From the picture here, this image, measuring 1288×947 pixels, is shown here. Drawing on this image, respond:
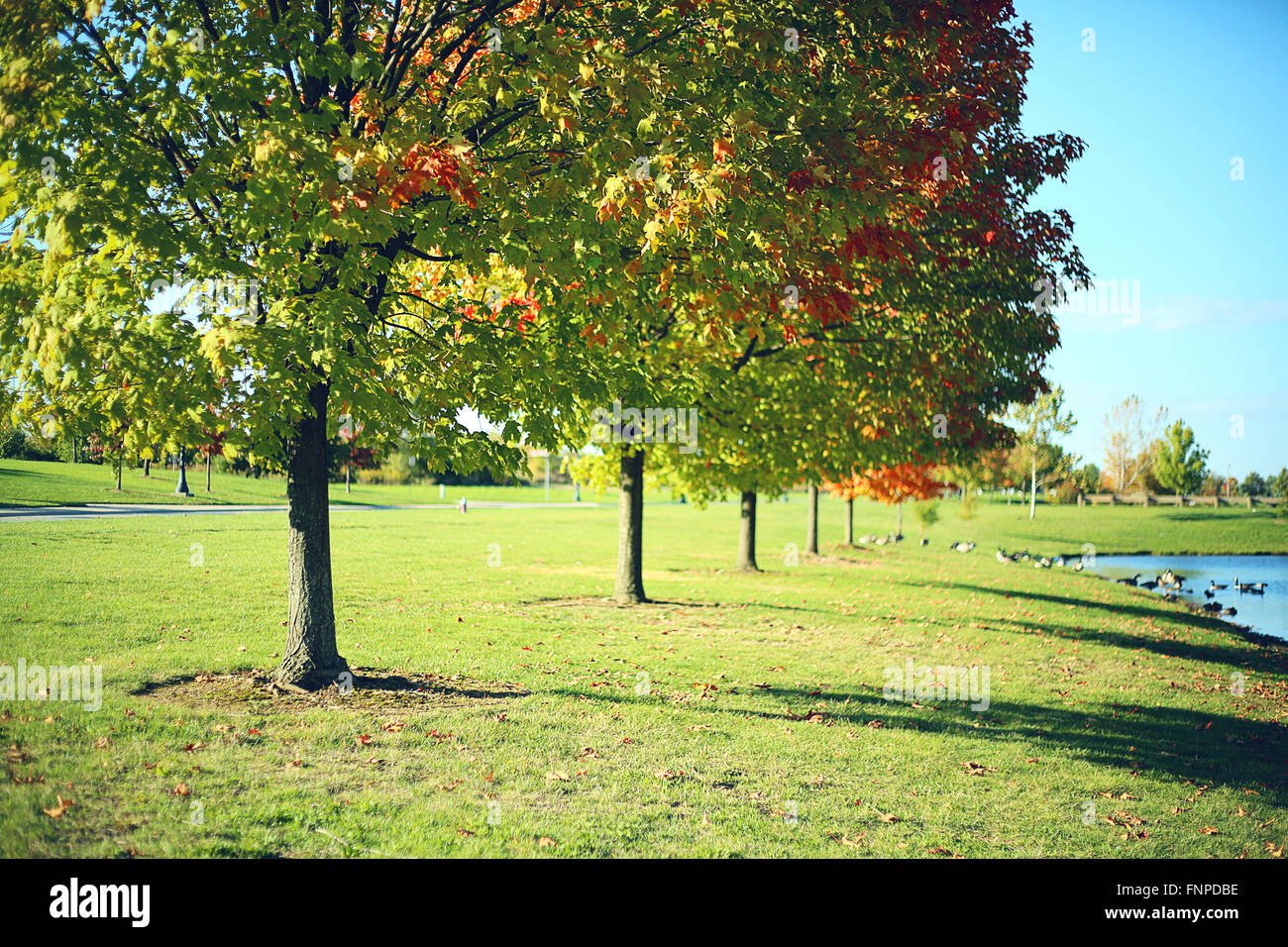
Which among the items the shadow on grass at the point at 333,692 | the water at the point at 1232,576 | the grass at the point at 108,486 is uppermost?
the grass at the point at 108,486

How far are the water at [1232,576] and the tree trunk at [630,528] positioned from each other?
53.7ft

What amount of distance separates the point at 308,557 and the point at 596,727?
3833 millimetres

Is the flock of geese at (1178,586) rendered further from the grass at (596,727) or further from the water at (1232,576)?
the grass at (596,727)

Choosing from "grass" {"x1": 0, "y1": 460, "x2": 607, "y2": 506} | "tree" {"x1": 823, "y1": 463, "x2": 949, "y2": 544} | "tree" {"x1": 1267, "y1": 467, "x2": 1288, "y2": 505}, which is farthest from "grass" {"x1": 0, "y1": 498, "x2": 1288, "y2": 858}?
"tree" {"x1": 1267, "y1": 467, "x2": 1288, "y2": 505}

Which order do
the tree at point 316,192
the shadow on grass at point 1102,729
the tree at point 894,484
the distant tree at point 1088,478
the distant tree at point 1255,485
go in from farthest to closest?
the distant tree at point 1088,478 → the distant tree at point 1255,485 → the tree at point 894,484 → the shadow on grass at point 1102,729 → the tree at point 316,192

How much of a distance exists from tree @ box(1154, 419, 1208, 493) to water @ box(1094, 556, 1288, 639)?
103ft

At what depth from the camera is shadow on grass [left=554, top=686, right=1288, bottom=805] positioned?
8242 mm

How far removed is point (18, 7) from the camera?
6.18 meters

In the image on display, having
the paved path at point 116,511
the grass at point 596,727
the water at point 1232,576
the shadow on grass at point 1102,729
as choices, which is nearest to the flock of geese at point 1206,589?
the water at point 1232,576

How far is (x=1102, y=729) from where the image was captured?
9.55 metres

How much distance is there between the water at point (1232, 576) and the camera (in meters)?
22.8

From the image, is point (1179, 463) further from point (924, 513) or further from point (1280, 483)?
point (924, 513)

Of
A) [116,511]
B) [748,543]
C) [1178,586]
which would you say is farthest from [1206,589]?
[116,511]
